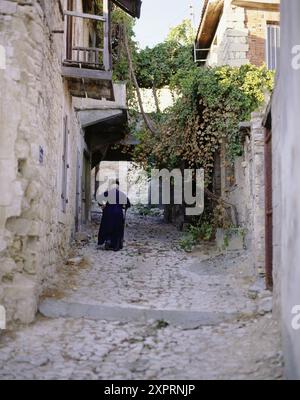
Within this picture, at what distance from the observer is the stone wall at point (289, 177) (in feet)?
10.4

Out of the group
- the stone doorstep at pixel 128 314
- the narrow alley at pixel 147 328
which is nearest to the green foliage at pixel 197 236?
the narrow alley at pixel 147 328

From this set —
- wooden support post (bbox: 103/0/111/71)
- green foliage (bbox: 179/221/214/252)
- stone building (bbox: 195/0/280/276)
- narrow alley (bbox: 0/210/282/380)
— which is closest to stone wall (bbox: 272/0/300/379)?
narrow alley (bbox: 0/210/282/380)

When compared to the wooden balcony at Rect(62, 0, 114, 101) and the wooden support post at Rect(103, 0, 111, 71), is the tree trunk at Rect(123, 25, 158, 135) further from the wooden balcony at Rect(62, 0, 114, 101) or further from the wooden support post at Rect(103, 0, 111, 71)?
the wooden support post at Rect(103, 0, 111, 71)

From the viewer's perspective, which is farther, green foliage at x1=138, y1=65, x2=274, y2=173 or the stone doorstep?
green foliage at x1=138, y1=65, x2=274, y2=173

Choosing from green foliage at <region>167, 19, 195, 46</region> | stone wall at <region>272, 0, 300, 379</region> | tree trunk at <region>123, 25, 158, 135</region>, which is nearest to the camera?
stone wall at <region>272, 0, 300, 379</region>

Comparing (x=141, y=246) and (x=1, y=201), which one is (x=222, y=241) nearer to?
(x=141, y=246)

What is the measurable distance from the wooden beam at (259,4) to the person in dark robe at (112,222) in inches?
220

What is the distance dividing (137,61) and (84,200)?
5207 millimetres

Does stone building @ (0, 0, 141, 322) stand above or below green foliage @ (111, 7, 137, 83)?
below

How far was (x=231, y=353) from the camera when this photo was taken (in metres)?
4.18

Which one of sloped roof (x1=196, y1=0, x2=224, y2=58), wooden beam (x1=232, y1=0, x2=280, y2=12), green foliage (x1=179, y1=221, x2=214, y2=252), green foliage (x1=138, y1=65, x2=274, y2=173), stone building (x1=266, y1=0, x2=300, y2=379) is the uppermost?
sloped roof (x1=196, y1=0, x2=224, y2=58)

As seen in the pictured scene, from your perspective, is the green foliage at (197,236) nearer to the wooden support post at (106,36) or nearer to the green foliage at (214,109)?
the green foliage at (214,109)

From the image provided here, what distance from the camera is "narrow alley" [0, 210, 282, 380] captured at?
12.7 ft

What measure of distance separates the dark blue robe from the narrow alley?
1.53 metres
